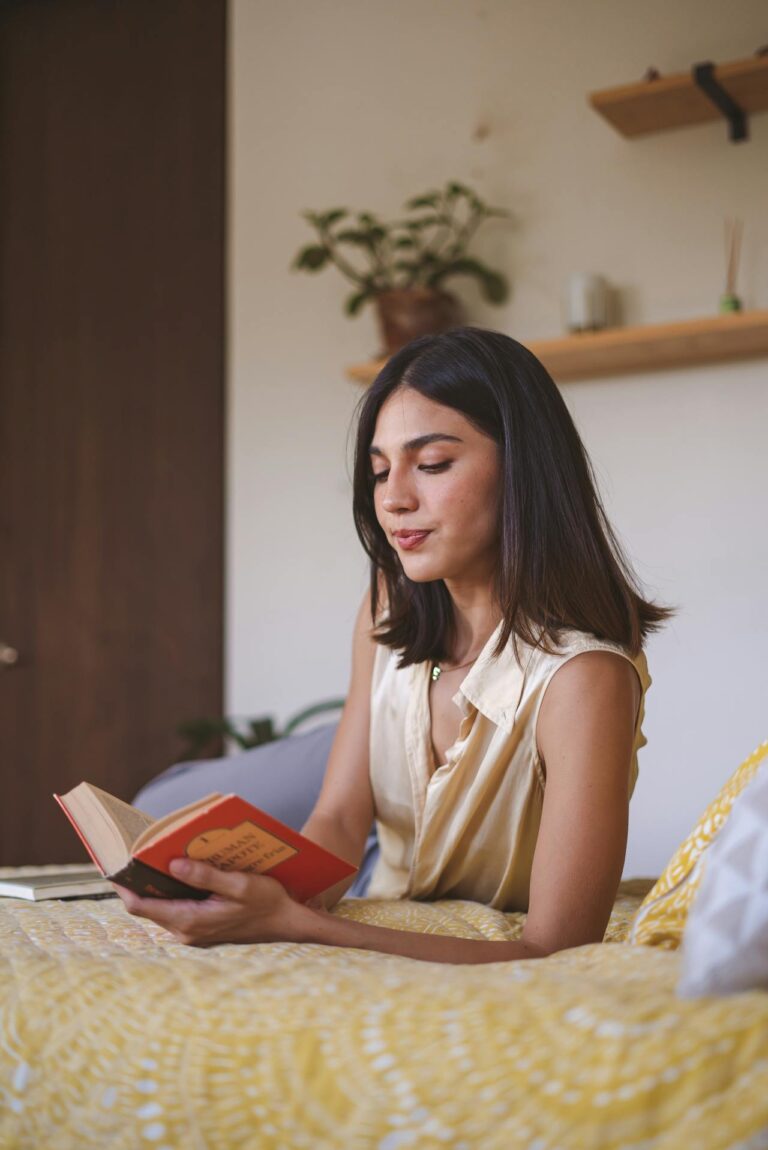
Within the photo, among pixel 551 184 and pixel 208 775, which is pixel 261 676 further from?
pixel 551 184

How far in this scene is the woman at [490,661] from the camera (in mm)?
1277

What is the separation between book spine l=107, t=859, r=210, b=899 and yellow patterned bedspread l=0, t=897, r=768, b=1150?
3.2 inches

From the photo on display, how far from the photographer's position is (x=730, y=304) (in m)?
2.57

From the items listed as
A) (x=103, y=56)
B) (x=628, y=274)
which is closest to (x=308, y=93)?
(x=103, y=56)

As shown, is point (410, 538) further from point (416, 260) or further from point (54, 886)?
point (416, 260)

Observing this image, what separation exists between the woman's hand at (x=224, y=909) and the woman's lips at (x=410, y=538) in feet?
1.57

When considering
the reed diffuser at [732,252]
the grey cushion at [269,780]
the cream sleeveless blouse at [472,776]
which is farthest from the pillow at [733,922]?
the reed diffuser at [732,252]

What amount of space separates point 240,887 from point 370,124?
265 cm

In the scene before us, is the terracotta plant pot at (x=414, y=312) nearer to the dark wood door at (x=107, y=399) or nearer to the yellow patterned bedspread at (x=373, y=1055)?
the dark wood door at (x=107, y=399)

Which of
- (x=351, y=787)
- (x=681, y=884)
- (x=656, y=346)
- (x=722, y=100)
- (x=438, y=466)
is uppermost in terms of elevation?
(x=722, y=100)

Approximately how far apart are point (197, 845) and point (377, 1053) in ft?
1.08


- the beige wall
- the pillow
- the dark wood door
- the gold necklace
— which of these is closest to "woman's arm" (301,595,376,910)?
the gold necklace

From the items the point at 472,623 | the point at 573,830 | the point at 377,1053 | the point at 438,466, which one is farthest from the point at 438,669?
the point at 377,1053

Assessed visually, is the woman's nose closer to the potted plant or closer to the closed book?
the closed book
